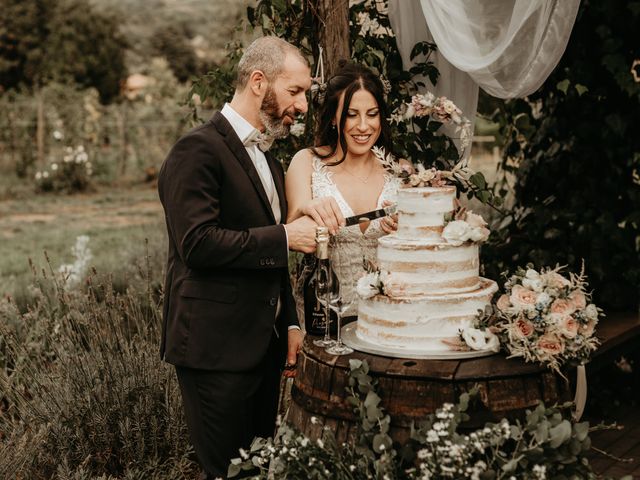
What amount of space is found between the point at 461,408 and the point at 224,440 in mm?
967

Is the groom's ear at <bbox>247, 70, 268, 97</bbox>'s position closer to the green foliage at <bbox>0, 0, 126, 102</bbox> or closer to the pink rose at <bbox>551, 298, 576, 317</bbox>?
the pink rose at <bbox>551, 298, 576, 317</bbox>

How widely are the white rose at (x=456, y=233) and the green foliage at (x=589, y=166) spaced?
2.27 metres

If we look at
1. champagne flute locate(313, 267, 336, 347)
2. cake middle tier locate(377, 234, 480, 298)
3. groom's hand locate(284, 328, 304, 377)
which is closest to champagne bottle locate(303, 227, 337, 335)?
champagne flute locate(313, 267, 336, 347)

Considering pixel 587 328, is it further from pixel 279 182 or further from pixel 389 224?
pixel 279 182

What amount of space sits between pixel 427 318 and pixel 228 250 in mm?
714

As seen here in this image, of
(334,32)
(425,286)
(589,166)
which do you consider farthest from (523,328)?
(589,166)

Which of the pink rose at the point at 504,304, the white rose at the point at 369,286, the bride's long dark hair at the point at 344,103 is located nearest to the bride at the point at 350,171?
the bride's long dark hair at the point at 344,103

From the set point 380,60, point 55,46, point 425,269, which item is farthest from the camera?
point 55,46

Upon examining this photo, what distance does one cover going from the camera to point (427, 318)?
2.77m

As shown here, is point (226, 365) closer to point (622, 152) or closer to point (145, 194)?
point (622, 152)

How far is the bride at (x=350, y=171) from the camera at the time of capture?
133 inches

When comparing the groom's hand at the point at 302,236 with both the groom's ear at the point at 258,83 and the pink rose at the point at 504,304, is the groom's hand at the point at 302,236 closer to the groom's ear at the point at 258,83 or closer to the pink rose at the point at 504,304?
the groom's ear at the point at 258,83

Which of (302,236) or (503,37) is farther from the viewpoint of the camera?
(503,37)

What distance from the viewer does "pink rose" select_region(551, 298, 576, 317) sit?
2732 millimetres
